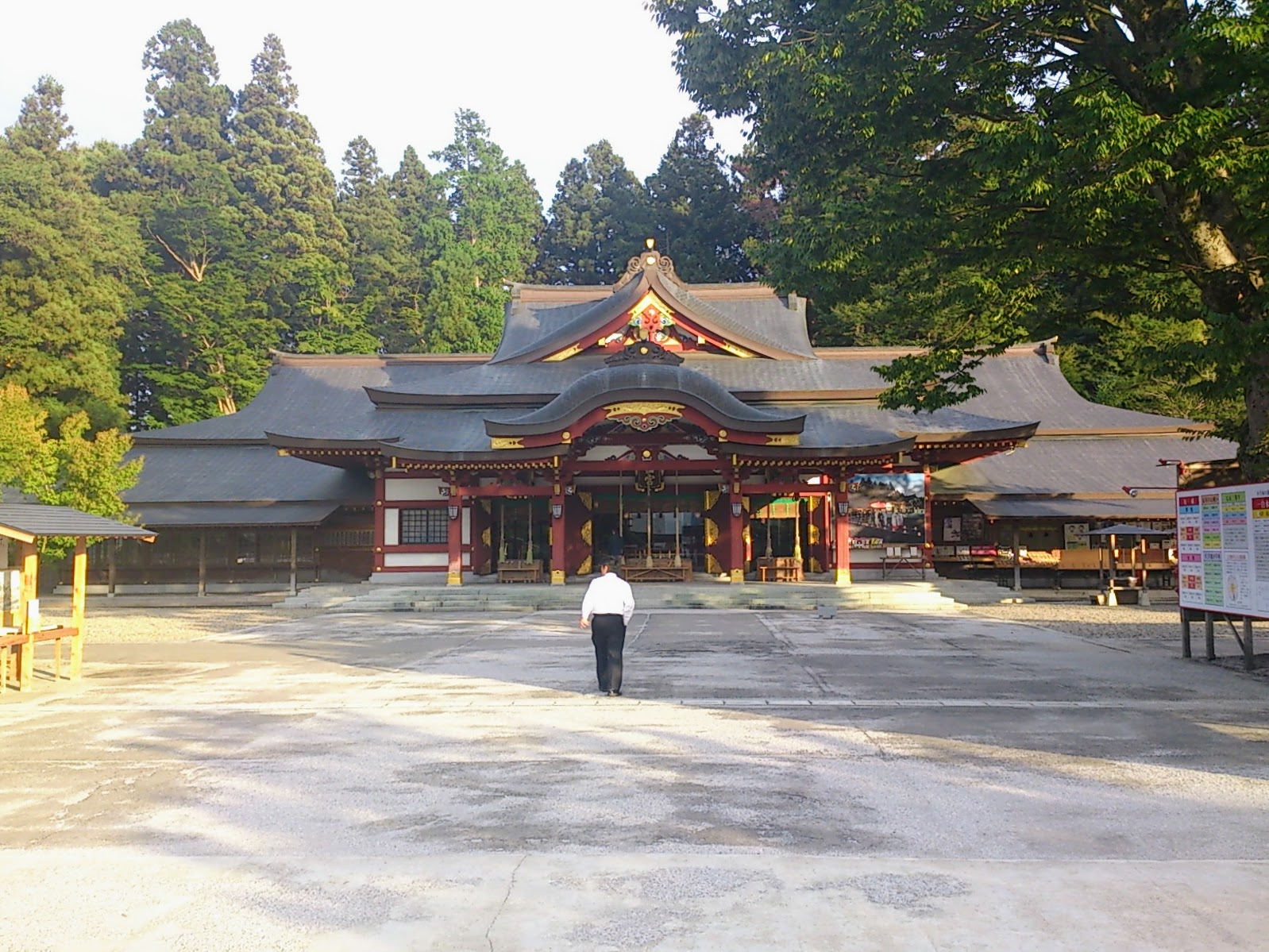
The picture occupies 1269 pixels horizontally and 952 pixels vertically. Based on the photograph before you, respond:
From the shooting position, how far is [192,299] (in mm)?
44781

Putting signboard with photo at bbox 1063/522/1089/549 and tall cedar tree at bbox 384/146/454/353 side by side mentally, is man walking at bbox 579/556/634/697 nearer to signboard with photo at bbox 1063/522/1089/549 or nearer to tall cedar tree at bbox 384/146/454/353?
signboard with photo at bbox 1063/522/1089/549

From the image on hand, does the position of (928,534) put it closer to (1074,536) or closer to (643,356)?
(1074,536)

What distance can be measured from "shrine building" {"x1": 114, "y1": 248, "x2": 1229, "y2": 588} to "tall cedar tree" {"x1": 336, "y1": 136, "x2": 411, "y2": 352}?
26964mm

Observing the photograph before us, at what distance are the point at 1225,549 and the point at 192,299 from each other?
44476mm

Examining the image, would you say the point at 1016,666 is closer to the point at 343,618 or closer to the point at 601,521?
the point at 343,618

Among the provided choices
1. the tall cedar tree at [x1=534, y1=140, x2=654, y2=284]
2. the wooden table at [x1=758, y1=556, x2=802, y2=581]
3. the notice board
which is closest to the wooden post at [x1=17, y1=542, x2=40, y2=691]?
the notice board

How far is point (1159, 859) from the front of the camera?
4.80 meters

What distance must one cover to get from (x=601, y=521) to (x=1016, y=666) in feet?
52.3

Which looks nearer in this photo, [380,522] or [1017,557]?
[1017,557]

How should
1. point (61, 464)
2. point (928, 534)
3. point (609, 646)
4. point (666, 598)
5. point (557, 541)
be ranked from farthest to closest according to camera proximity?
point (928, 534) < point (557, 541) < point (61, 464) < point (666, 598) < point (609, 646)

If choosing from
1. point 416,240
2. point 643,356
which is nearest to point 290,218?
point 416,240

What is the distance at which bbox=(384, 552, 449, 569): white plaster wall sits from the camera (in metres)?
26.1

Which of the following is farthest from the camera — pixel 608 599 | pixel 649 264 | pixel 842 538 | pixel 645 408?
pixel 649 264

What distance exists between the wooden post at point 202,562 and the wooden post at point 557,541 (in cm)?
1052
